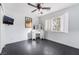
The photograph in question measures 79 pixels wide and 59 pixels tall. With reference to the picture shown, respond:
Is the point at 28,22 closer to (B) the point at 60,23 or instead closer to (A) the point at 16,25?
(A) the point at 16,25

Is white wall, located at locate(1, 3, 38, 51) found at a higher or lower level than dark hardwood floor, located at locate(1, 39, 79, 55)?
higher

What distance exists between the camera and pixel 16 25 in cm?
529

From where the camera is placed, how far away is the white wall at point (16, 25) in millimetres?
4426

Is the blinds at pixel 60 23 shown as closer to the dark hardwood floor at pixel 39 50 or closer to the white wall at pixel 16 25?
the dark hardwood floor at pixel 39 50

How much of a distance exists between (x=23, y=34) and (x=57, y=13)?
2932mm

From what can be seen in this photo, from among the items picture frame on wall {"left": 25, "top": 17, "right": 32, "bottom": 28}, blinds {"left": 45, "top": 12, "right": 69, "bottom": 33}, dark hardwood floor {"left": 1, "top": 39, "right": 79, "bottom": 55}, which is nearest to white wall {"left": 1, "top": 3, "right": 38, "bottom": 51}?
picture frame on wall {"left": 25, "top": 17, "right": 32, "bottom": 28}

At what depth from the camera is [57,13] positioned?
17.1ft

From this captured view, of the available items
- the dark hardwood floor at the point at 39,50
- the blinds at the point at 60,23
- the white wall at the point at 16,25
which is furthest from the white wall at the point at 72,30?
the white wall at the point at 16,25

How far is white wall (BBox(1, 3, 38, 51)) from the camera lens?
14.5ft

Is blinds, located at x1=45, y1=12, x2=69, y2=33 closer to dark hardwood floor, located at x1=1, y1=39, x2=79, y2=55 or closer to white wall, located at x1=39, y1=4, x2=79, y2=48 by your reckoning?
Answer: white wall, located at x1=39, y1=4, x2=79, y2=48

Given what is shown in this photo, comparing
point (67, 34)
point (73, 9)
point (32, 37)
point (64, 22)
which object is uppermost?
point (73, 9)

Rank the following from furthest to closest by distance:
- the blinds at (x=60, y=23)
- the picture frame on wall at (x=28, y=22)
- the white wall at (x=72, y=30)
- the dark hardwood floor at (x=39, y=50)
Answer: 1. the picture frame on wall at (x=28, y=22)
2. the blinds at (x=60, y=23)
3. the white wall at (x=72, y=30)
4. the dark hardwood floor at (x=39, y=50)
